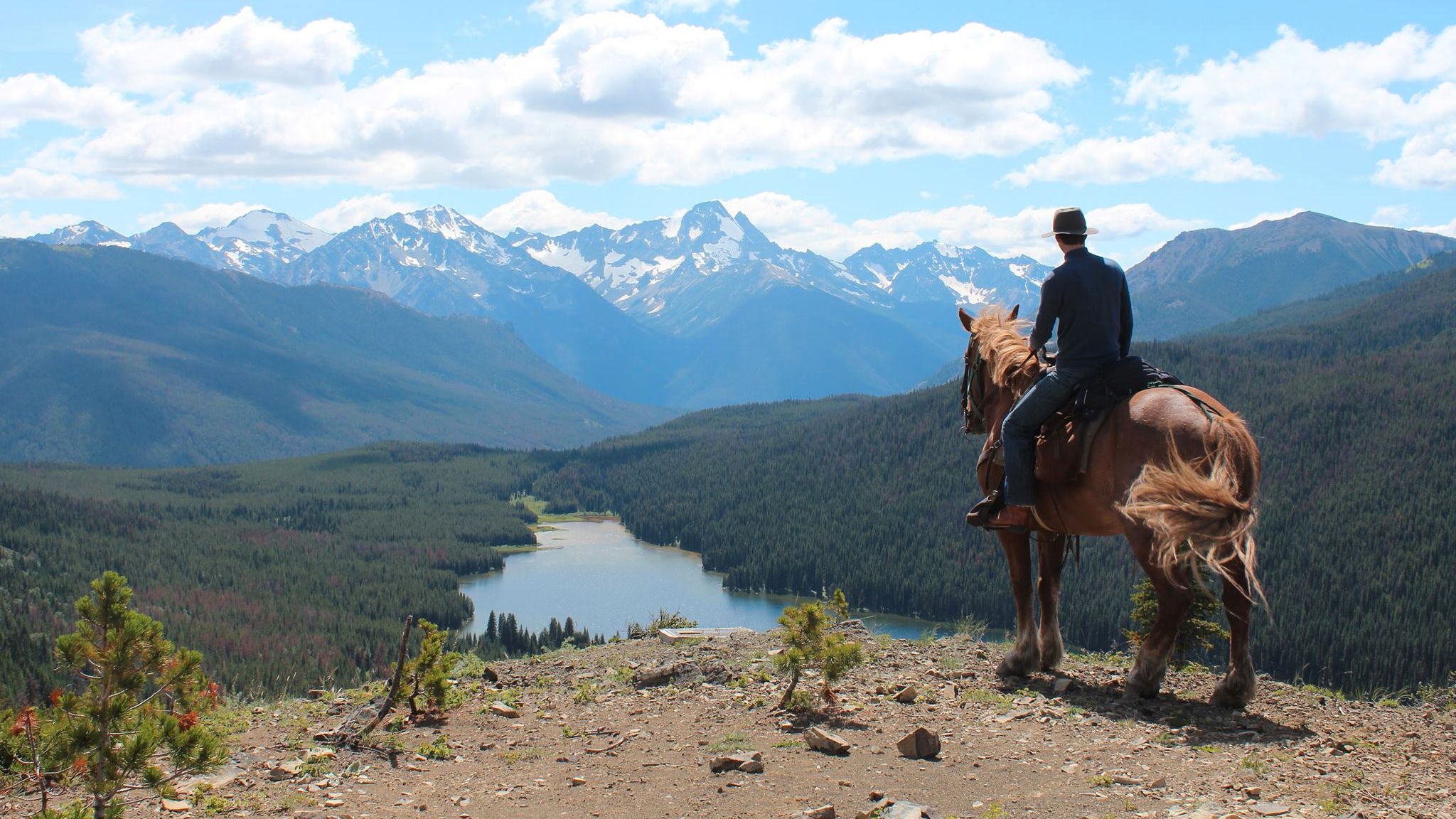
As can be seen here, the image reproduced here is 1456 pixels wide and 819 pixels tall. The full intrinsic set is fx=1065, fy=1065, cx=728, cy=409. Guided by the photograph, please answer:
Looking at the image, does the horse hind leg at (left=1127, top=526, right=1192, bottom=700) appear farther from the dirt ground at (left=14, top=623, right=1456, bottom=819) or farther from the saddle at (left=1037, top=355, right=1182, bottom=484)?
the saddle at (left=1037, top=355, right=1182, bottom=484)

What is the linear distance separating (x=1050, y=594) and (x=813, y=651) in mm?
3043

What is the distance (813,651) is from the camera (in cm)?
1122

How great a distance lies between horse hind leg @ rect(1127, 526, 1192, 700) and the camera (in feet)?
31.4

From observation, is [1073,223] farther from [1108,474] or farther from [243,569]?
[243,569]

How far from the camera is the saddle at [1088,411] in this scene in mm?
10359

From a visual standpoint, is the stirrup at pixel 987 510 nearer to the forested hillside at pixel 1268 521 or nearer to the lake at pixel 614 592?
the forested hillside at pixel 1268 521

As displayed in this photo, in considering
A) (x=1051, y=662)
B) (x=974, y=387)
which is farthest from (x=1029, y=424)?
(x=1051, y=662)

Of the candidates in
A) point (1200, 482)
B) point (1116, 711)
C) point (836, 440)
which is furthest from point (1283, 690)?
point (836, 440)

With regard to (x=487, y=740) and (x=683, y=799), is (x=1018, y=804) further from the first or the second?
(x=487, y=740)

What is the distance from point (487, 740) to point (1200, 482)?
24.4 ft

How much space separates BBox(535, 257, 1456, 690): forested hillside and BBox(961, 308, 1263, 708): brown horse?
54468 millimetres

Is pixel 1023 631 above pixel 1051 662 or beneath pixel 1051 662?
above

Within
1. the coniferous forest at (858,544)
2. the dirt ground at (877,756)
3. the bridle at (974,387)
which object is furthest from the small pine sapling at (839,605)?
the coniferous forest at (858,544)

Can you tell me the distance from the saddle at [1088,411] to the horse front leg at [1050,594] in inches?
63.3
